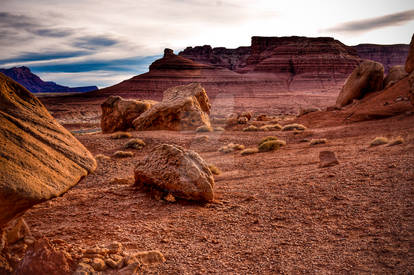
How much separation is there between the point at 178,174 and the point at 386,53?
14161cm

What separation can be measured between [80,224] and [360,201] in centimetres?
485

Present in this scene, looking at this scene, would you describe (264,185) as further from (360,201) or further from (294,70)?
(294,70)

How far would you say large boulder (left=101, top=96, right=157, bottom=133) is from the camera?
18828mm

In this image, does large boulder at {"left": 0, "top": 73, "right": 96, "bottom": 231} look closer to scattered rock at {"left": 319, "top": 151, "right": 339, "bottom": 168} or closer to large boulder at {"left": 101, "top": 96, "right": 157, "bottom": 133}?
scattered rock at {"left": 319, "top": 151, "right": 339, "bottom": 168}

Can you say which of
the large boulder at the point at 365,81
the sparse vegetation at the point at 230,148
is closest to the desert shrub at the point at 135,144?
the sparse vegetation at the point at 230,148

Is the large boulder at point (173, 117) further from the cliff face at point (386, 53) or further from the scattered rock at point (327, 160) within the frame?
the cliff face at point (386, 53)

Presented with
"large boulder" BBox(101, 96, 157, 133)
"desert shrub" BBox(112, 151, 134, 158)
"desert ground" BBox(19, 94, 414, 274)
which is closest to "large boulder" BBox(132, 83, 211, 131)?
"large boulder" BBox(101, 96, 157, 133)

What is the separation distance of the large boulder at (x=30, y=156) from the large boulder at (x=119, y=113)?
15.7 metres

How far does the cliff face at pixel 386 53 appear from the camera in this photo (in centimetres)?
11931

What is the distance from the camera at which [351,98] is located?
23125mm

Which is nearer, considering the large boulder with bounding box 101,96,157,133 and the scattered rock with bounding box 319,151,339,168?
the scattered rock with bounding box 319,151,339,168

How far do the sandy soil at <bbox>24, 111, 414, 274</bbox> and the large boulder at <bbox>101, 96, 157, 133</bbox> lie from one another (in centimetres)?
1105

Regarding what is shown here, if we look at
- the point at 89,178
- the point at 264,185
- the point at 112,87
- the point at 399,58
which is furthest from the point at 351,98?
the point at 399,58

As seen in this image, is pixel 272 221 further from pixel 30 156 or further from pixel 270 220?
pixel 30 156
